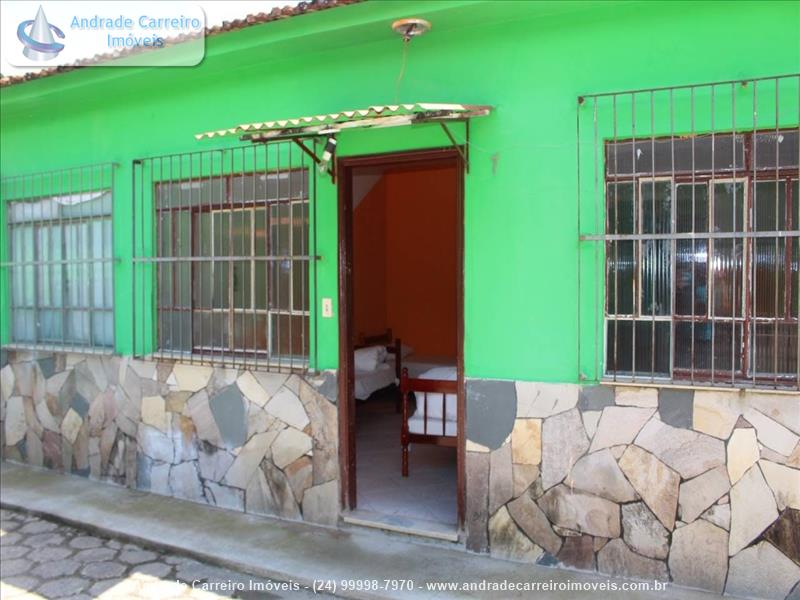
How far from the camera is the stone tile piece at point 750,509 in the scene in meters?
3.63

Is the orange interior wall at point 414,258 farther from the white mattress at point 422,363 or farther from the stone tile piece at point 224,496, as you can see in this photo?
the stone tile piece at point 224,496

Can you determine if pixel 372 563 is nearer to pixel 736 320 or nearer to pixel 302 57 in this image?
pixel 736 320

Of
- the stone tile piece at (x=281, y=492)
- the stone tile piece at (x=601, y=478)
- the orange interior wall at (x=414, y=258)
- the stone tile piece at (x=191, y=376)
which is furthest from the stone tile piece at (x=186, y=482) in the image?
the orange interior wall at (x=414, y=258)

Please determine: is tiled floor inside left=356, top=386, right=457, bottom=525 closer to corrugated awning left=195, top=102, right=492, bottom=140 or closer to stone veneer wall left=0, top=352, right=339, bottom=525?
stone veneer wall left=0, top=352, right=339, bottom=525

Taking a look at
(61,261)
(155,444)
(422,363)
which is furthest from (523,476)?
(61,261)

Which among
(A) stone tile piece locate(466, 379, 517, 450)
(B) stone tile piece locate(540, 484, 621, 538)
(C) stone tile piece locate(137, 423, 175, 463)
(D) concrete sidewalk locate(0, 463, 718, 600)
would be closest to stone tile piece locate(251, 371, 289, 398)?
(D) concrete sidewalk locate(0, 463, 718, 600)

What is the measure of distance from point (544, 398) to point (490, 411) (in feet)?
1.29

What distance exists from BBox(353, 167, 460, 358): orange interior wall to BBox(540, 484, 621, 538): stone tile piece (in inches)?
235

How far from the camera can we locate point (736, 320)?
3.77m

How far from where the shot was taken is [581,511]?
4.05 meters

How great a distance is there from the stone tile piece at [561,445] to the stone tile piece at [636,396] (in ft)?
0.95

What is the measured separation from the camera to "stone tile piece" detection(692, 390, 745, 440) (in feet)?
12.1

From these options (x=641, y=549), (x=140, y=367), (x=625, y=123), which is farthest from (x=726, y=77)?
(x=140, y=367)

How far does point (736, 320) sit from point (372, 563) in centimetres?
→ 289
